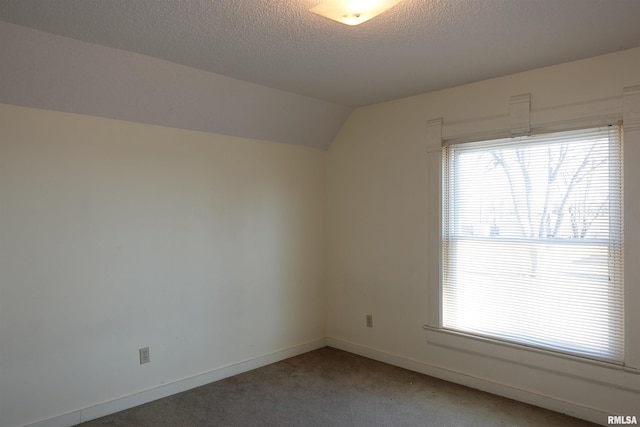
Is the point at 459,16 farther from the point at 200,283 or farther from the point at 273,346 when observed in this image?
the point at 273,346

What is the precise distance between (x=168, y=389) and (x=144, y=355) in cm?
36

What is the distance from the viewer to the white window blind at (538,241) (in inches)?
115

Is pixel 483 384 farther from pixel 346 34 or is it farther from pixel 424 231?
pixel 346 34

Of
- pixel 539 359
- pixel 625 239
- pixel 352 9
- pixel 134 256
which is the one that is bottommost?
pixel 539 359

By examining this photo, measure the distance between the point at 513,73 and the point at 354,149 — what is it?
1.67 m

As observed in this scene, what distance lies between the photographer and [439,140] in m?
3.72

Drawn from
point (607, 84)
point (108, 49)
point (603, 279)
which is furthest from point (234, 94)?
point (603, 279)

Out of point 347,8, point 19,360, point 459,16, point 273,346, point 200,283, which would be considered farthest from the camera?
point 273,346
